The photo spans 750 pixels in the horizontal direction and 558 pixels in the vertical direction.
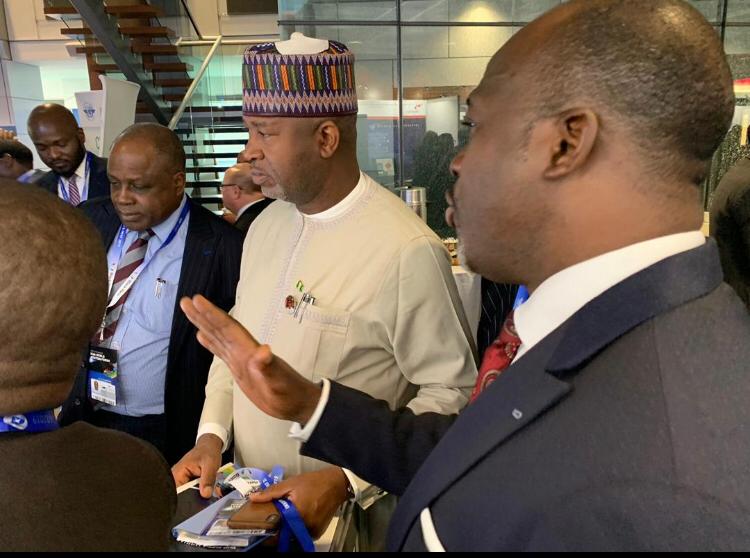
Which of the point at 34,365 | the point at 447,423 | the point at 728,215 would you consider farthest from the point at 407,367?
the point at 728,215

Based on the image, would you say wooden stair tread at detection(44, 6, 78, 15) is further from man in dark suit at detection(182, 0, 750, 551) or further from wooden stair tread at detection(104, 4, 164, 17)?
man in dark suit at detection(182, 0, 750, 551)

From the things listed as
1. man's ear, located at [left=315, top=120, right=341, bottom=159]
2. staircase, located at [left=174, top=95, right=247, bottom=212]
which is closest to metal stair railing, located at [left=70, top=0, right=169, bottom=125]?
staircase, located at [left=174, top=95, right=247, bottom=212]

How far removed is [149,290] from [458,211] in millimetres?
1655

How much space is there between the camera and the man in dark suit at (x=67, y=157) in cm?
423

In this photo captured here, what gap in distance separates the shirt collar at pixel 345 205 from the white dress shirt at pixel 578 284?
2.87 feet

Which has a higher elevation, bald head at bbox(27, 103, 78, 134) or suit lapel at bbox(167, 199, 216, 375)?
bald head at bbox(27, 103, 78, 134)

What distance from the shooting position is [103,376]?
218cm

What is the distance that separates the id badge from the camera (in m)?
2.17

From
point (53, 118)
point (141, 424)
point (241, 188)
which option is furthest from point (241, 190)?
point (141, 424)

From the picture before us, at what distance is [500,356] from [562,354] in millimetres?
461

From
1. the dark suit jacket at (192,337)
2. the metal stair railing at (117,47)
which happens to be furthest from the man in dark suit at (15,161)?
the dark suit jacket at (192,337)

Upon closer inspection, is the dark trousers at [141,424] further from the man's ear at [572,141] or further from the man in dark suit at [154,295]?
the man's ear at [572,141]

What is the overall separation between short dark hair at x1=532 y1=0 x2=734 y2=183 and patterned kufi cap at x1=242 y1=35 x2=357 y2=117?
97cm

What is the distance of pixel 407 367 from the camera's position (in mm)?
1521
